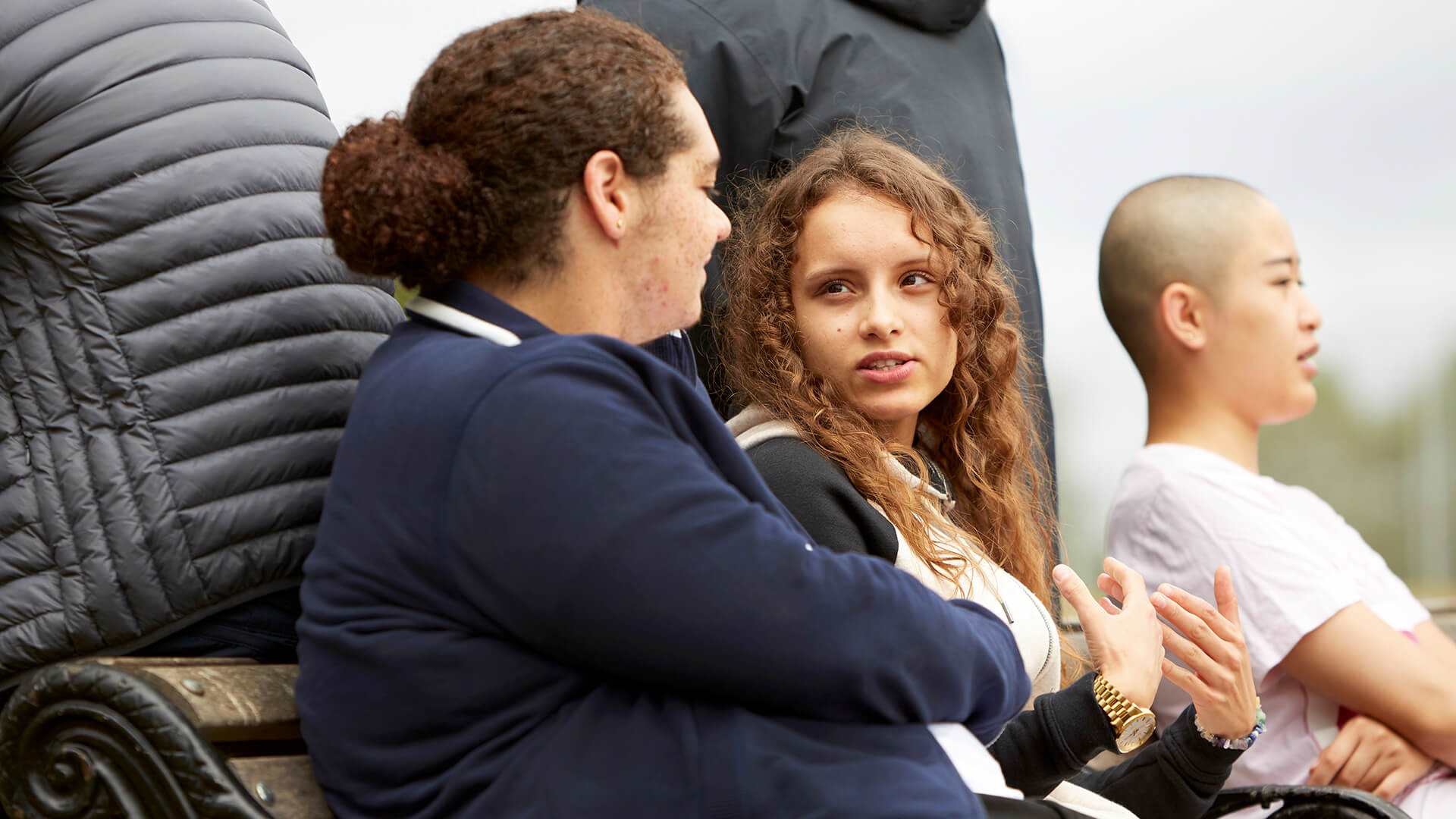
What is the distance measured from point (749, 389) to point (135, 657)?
832 mm

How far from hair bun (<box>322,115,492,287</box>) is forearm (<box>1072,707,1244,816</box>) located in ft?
3.76

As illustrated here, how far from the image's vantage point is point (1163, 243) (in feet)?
9.08

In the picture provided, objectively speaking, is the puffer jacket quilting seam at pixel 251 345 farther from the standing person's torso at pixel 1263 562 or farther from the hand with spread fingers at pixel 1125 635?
→ the standing person's torso at pixel 1263 562

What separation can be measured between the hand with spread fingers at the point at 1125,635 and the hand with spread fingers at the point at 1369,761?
726 mm

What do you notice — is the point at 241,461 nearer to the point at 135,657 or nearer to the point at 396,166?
the point at 135,657

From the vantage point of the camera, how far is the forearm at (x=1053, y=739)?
1.68 m

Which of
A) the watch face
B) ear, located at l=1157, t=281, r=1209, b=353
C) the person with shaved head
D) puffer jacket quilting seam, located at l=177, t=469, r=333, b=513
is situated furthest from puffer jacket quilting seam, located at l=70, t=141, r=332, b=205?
ear, located at l=1157, t=281, r=1209, b=353

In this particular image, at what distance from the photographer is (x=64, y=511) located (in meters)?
1.43

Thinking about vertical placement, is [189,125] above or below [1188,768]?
above

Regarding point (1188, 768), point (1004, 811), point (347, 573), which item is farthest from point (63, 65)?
point (1188, 768)

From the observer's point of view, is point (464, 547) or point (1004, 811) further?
point (1004, 811)

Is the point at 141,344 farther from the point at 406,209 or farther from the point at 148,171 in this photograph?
the point at 406,209

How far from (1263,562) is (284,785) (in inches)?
62.5

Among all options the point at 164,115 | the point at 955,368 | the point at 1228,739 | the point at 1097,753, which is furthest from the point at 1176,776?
the point at 164,115
